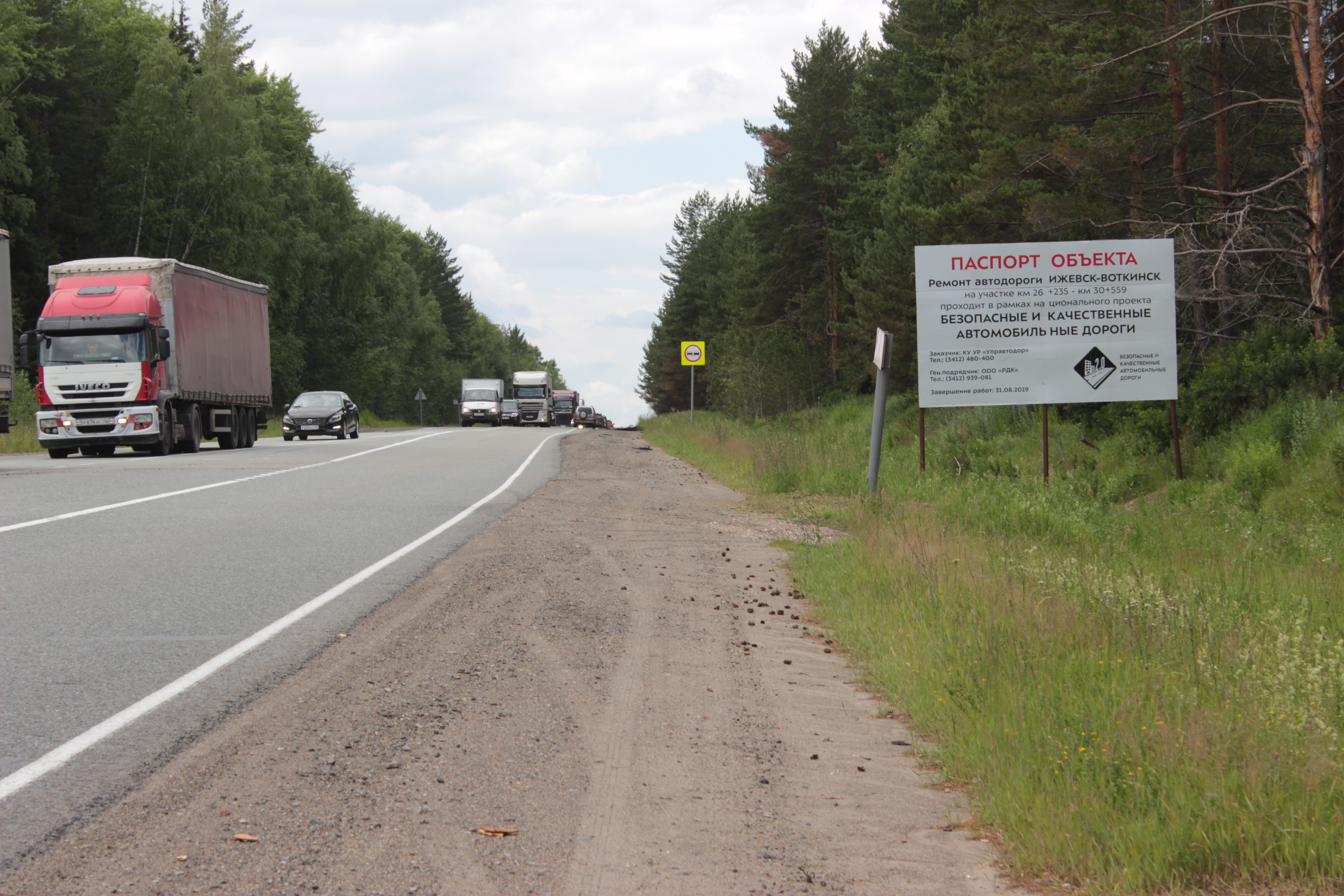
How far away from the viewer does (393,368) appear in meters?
84.1

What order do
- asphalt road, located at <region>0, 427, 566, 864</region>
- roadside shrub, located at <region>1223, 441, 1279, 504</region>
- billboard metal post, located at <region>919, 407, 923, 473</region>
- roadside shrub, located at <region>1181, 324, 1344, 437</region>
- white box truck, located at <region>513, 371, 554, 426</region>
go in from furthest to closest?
white box truck, located at <region>513, 371, 554, 426</region>
billboard metal post, located at <region>919, 407, 923, 473</region>
roadside shrub, located at <region>1181, 324, 1344, 437</region>
roadside shrub, located at <region>1223, 441, 1279, 504</region>
asphalt road, located at <region>0, 427, 566, 864</region>

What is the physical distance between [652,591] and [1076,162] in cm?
1635

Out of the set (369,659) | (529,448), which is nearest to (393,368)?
(529,448)

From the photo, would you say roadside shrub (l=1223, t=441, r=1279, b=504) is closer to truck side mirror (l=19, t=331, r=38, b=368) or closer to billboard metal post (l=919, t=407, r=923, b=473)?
billboard metal post (l=919, t=407, r=923, b=473)

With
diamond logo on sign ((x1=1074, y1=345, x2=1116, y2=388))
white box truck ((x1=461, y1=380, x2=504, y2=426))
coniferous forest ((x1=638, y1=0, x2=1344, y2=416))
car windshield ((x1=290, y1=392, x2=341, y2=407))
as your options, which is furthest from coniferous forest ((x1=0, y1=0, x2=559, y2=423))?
diamond logo on sign ((x1=1074, y1=345, x2=1116, y2=388))

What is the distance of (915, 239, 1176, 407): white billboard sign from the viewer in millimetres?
15008

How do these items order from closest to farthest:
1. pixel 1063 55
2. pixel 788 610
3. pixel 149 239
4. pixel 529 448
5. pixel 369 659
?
1. pixel 369 659
2. pixel 788 610
3. pixel 1063 55
4. pixel 529 448
5. pixel 149 239

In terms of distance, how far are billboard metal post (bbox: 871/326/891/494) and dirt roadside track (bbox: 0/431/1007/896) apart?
6.21 metres

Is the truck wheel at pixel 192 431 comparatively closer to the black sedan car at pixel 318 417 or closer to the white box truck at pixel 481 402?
the black sedan car at pixel 318 417

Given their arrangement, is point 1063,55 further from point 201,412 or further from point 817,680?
point 201,412

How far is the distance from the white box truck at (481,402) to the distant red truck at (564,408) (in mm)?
14376

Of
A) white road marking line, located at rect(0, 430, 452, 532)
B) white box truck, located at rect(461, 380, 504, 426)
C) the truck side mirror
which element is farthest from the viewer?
white box truck, located at rect(461, 380, 504, 426)

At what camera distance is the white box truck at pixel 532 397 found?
7300cm

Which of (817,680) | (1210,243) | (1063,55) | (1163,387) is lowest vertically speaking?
(817,680)
